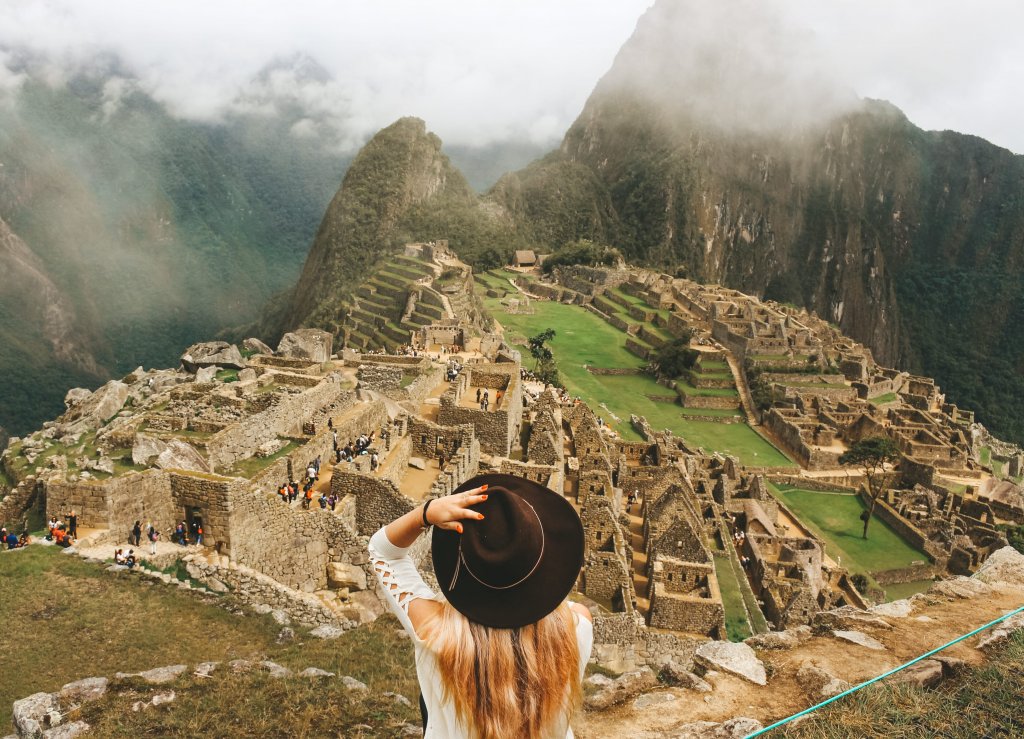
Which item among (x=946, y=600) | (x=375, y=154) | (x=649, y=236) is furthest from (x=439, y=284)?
(x=649, y=236)

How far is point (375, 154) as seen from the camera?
111062 millimetres

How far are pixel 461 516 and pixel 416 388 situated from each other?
53.3ft

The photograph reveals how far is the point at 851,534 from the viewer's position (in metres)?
31.5

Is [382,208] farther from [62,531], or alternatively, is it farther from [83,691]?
[83,691]

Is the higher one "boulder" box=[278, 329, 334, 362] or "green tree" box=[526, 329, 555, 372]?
"boulder" box=[278, 329, 334, 362]

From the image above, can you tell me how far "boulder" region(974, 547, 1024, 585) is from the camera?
24.0 feet

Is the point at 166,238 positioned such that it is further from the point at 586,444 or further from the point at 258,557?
the point at 258,557

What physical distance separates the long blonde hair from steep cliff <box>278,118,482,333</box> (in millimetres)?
72764

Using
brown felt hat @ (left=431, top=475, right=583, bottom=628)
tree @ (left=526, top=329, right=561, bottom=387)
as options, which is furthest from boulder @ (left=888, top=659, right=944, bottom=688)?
tree @ (left=526, top=329, right=561, bottom=387)

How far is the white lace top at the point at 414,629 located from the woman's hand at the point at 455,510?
0.33 m

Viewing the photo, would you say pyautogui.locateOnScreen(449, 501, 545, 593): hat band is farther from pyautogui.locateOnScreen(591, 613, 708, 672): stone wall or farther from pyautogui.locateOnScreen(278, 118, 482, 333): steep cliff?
pyautogui.locateOnScreen(278, 118, 482, 333): steep cliff

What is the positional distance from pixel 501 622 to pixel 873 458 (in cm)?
4387

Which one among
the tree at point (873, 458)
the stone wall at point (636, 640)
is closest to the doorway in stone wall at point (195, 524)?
the stone wall at point (636, 640)

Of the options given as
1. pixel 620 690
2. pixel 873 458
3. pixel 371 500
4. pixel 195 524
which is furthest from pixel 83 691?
pixel 873 458
